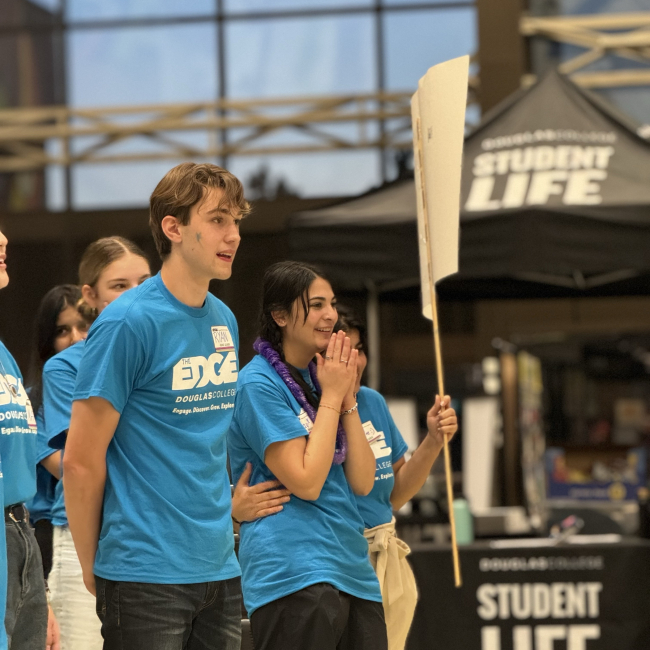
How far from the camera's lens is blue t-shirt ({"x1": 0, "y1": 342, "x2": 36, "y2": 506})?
227 cm

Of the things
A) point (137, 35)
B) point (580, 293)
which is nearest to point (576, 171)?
point (580, 293)

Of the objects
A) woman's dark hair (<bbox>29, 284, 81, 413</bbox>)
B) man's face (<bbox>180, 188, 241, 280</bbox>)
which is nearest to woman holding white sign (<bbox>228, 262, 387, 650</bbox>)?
man's face (<bbox>180, 188, 241, 280</bbox>)

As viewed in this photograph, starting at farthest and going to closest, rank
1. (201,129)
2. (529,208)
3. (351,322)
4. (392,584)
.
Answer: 1. (201,129)
2. (529,208)
3. (351,322)
4. (392,584)

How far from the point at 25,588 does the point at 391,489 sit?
1.21m

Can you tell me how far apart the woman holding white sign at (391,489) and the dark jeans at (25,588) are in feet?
3.34

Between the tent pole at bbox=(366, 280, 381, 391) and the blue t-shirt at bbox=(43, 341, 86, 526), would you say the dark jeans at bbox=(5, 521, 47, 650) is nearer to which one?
the blue t-shirt at bbox=(43, 341, 86, 526)

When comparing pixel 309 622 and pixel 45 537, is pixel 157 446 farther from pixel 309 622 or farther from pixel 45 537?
pixel 45 537

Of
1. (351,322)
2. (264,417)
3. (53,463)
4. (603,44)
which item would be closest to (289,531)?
(264,417)

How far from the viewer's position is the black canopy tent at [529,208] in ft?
15.5

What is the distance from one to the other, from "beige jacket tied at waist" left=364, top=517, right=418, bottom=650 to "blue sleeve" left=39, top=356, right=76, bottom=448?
3.17ft

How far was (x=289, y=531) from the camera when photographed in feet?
8.32

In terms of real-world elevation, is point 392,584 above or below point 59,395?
below

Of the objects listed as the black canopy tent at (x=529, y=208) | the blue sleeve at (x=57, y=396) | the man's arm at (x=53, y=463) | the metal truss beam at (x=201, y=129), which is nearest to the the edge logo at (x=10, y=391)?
the blue sleeve at (x=57, y=396)

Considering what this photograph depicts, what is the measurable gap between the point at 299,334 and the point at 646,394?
8878mm
